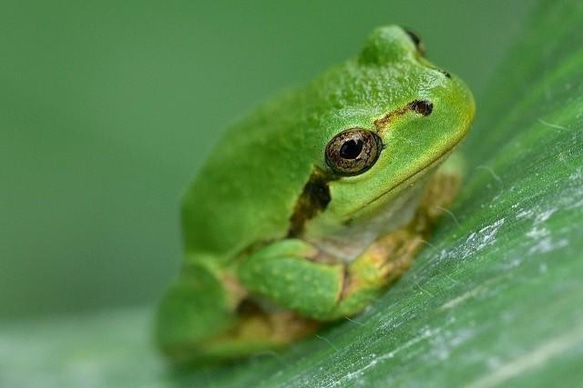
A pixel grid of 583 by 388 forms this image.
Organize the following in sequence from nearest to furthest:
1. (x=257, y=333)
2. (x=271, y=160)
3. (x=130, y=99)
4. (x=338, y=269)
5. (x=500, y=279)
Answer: (x=500, y=279) < (x=338, y=269) < (x=271, y=160) < (x=257, y=333) < (x=130, y=99)

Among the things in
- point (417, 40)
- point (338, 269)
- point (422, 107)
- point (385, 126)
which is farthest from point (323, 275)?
point (417, 40)

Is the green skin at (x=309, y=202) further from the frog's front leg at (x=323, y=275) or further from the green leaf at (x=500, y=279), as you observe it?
the green leaf at (x=500, y=279)

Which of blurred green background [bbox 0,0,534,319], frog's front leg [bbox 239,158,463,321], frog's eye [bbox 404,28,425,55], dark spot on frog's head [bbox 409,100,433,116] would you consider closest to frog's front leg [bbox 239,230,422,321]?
frog's front leg [bbox 239,158,463,321]

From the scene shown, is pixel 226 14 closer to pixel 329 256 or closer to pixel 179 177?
pixel 179 177

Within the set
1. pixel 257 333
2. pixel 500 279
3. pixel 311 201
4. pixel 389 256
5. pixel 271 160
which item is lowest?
pixel 500 279

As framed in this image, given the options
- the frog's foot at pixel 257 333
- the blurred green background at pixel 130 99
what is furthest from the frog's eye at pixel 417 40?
the blurred green background at pixel 130 99

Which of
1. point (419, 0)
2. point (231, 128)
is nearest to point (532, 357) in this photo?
point (231, 128)

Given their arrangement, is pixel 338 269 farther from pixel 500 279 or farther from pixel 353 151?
pixel 500 279
